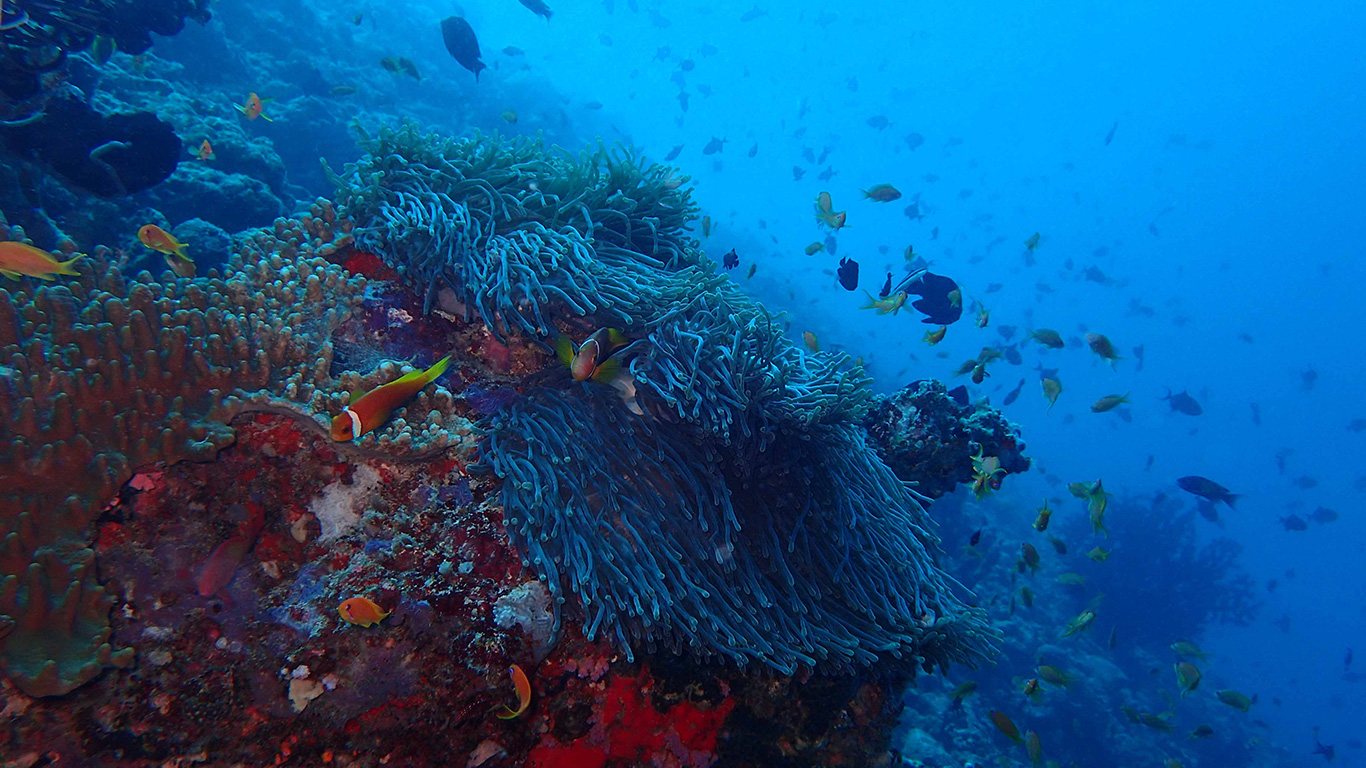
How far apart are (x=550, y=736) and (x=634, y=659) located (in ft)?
1.48

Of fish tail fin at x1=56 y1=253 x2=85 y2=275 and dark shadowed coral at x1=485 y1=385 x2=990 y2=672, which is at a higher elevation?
dark shadowed coral at x1=485 y1=385 x2=990 y2=672

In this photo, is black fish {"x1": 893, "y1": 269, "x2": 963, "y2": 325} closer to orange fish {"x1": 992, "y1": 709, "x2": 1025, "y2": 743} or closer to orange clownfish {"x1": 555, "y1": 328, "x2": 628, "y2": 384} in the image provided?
orange fish {"x1": 992, "y1": 709, "x2": 1025, "y2": 743}

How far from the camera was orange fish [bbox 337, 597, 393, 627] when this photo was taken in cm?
206

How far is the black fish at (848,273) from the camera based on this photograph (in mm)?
6582

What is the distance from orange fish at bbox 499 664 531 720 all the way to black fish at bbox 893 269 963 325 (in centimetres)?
594

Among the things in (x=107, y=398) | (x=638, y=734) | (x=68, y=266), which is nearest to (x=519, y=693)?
(x=638, y=734)

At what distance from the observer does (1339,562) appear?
49.5m

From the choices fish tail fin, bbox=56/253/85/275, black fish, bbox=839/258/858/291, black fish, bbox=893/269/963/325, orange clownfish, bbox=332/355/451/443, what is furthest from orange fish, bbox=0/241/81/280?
black fish, bbox=893/269/963/325

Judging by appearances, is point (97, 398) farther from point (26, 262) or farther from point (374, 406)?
point (374, 406)

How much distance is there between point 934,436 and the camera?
535cm

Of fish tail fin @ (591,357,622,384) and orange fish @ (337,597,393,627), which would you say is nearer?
orange fish @ (337,597,393,627)

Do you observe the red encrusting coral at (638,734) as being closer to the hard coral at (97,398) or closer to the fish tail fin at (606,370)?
the fish tail fin at (606,370)

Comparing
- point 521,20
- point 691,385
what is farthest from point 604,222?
point 521,20

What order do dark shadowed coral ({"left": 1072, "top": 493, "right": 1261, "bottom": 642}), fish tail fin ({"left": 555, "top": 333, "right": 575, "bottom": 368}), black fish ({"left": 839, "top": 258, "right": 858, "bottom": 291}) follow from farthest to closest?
dark shadowed coral ({"left": 1072, "top": 493, "right": 1261, "bottom": 642}) → black fish ({"left": 839, "top": 258, "right": 858, "bottom": 291}) → fish tail fin ({"left": 555, "top": 333, "right": 575, "bottom": 368})
